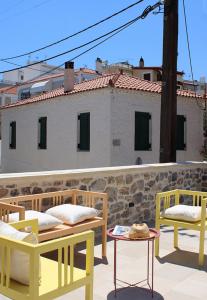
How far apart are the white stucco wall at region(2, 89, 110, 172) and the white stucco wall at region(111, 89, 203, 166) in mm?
317

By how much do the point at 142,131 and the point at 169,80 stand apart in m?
4.82

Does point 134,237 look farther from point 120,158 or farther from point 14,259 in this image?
point 120,158

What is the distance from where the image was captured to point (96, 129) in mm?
13516

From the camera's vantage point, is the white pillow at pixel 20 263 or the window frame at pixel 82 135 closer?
the white pillow at pixel 20 263

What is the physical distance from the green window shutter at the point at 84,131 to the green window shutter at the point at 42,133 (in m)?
Result: 2.58

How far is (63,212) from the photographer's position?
514 centimetres

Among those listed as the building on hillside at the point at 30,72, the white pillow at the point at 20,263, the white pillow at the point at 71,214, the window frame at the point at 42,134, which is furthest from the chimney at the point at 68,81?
the building on hillside at the point at 30,72

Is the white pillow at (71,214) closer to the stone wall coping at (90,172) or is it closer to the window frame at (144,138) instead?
the stone wall coping at (90,172)

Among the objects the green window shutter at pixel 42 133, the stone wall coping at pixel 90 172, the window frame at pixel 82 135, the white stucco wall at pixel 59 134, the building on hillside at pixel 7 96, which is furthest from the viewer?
the building on hillside at pixel 7 96

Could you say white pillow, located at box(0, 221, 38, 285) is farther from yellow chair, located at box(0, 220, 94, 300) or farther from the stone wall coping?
the stone wall coping

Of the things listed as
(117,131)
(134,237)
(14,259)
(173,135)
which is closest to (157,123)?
(117,131)

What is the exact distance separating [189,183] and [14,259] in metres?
6.59

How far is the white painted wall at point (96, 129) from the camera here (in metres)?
13.1

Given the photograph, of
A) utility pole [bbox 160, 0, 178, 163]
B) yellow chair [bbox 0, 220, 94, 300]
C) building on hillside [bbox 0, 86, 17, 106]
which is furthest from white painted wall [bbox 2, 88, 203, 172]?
building on hillside [bbox 0, 86, 17, 106]
